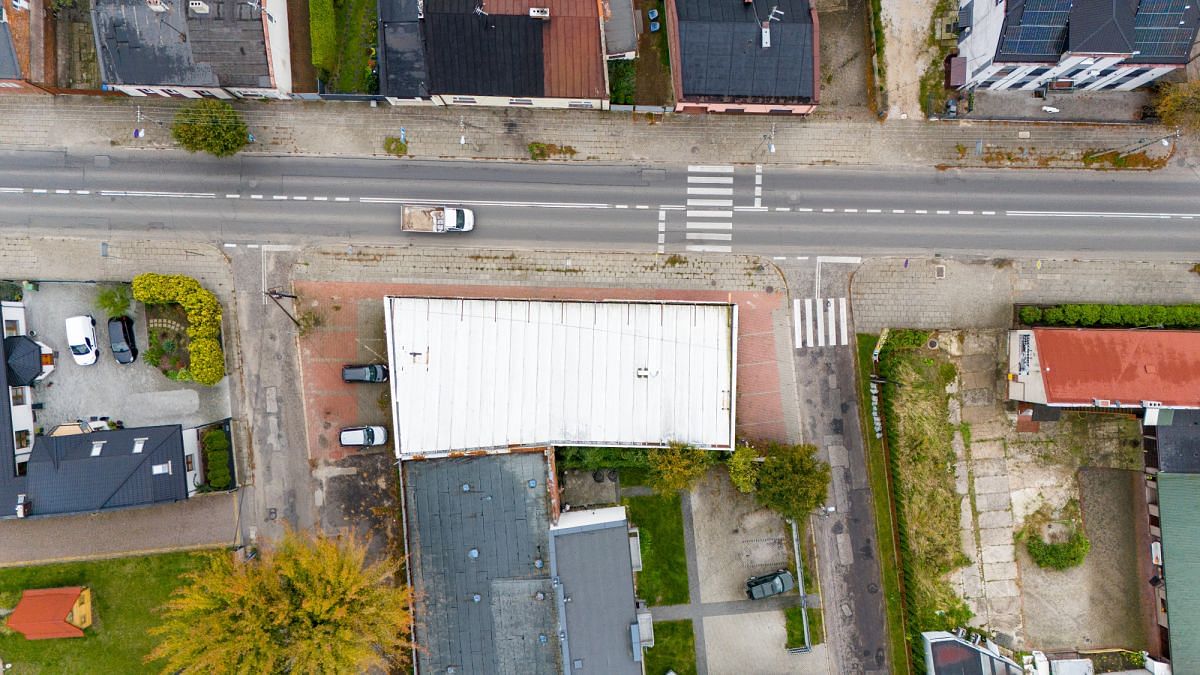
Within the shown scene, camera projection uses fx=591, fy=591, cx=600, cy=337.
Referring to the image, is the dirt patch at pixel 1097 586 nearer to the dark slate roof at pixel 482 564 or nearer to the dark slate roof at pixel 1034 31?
the dark slate roof at pixel 1034 31

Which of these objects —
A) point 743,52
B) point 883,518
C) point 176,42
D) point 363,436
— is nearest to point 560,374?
point 363,436

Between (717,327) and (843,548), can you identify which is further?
(843,548)

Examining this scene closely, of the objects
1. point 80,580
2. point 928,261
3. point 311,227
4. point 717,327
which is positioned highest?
point 311,227

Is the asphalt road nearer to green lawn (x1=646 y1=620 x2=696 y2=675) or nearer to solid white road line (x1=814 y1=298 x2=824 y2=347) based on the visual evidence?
solid white road line (x1=814 y1=298 x2=824 y2=347)

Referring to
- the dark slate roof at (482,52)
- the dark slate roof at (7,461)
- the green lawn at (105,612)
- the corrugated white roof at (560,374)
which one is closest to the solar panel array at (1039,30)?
the corrugated white roof at (560,374)

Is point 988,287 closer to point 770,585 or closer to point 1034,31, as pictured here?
point 1034,31

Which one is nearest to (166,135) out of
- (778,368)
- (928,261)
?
(778,368)

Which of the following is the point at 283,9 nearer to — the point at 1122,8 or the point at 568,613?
the point at 568,613
